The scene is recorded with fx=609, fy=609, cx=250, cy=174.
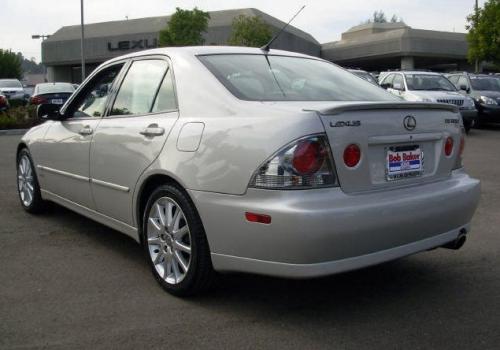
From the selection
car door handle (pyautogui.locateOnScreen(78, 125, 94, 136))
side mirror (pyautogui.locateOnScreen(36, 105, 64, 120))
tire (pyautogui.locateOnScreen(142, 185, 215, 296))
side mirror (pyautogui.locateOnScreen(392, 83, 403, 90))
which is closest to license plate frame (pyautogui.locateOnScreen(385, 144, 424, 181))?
tire (pyautogui.locateOnScreen(142, 185, 215, 296))

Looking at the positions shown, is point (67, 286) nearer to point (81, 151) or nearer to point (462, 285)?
point (81, 151)

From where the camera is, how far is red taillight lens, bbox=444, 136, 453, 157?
3.90 meters

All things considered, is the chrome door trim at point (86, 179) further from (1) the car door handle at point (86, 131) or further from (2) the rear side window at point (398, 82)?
(2) the rear side window at point (398, 82)

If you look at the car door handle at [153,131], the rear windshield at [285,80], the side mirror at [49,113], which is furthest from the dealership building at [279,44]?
the car door handle at [153,131]

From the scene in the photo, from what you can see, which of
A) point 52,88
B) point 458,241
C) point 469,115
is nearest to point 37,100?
point 52,88

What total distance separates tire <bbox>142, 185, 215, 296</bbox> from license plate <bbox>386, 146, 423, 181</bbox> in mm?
1159

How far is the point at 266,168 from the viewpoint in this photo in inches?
128

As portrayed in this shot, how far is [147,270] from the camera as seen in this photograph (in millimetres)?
4434

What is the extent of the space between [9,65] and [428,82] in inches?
2847

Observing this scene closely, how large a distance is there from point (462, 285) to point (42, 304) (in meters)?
2.71

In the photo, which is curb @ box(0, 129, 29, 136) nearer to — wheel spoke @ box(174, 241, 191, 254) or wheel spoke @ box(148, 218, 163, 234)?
wheel spoke @ box(148, 218, 163, 234)

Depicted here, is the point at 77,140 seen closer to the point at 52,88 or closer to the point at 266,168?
the point at 266,168

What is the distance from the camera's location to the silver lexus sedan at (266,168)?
Answer: 322cm

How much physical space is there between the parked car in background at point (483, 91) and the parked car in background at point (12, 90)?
60.1 ft
